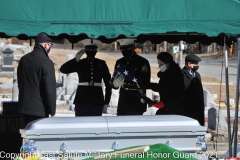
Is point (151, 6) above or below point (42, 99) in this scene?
above

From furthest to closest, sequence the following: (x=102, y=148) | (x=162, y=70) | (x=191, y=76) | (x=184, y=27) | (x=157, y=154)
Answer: (x=191, y=76), (x=162, y=70), (x=184, y=27), (x=102, y=148), (x=157, y=154)

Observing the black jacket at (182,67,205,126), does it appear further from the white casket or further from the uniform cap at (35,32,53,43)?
the uniform cap at (35,32,53,43)

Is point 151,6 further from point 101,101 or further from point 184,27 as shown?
point 101,101

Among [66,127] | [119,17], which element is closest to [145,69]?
[119,17]

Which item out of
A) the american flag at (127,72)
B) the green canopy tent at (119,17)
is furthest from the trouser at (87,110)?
the green canopy tent at (119,17)

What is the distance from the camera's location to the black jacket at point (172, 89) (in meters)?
7.91

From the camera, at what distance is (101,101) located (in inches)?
335

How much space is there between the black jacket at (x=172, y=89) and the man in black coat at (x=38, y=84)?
1567 mm

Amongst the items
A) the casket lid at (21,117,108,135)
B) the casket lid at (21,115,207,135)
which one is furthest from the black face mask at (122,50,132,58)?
the casket lid at (21,117,108,135)

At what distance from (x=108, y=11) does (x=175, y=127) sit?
1.49 m

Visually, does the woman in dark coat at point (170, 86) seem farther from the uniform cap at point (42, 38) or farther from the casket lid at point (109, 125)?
the uniform cap at point (42, 38)

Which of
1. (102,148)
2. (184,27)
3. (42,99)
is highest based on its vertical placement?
(184,27)

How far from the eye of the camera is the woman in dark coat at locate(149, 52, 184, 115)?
792 cm

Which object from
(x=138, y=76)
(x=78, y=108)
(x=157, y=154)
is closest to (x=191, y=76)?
(x=138, y=76)
